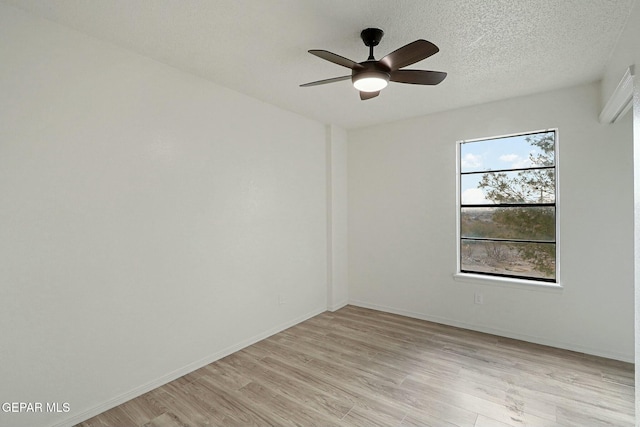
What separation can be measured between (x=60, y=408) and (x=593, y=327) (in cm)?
457

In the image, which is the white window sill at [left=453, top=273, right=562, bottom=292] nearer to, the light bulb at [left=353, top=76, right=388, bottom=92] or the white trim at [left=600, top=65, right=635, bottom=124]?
the white trim at [left=600, top=65, right=635, bottom=124]

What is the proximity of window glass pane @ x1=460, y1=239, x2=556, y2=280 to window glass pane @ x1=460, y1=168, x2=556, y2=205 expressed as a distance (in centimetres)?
52

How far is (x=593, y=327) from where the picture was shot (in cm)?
313

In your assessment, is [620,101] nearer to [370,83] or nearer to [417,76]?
[417,76]

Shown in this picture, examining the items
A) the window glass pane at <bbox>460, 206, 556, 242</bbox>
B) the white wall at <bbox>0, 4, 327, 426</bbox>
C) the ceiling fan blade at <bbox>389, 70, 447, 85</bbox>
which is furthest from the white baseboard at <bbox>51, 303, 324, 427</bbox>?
the ceiling fan blade at <bbox>389, 70, 447, 85</bbox>

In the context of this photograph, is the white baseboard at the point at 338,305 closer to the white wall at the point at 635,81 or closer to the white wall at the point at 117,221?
the white wall at the point at 117,221

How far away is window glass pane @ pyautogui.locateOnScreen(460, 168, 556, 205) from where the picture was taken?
11.4ft

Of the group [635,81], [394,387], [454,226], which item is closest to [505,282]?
[454,226]

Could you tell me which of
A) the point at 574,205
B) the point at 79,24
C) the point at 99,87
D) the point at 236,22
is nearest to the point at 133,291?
the point at 99,87

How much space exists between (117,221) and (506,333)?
13.4 ft

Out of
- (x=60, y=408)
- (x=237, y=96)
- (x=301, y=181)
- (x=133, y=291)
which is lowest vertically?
(x=60, y=408)

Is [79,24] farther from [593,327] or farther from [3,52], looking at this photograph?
[593,327]

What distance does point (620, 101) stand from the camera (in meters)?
2.45

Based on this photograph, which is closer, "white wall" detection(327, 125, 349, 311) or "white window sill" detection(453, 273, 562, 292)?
"white window sill" detection(453, 273, 562, 292)
